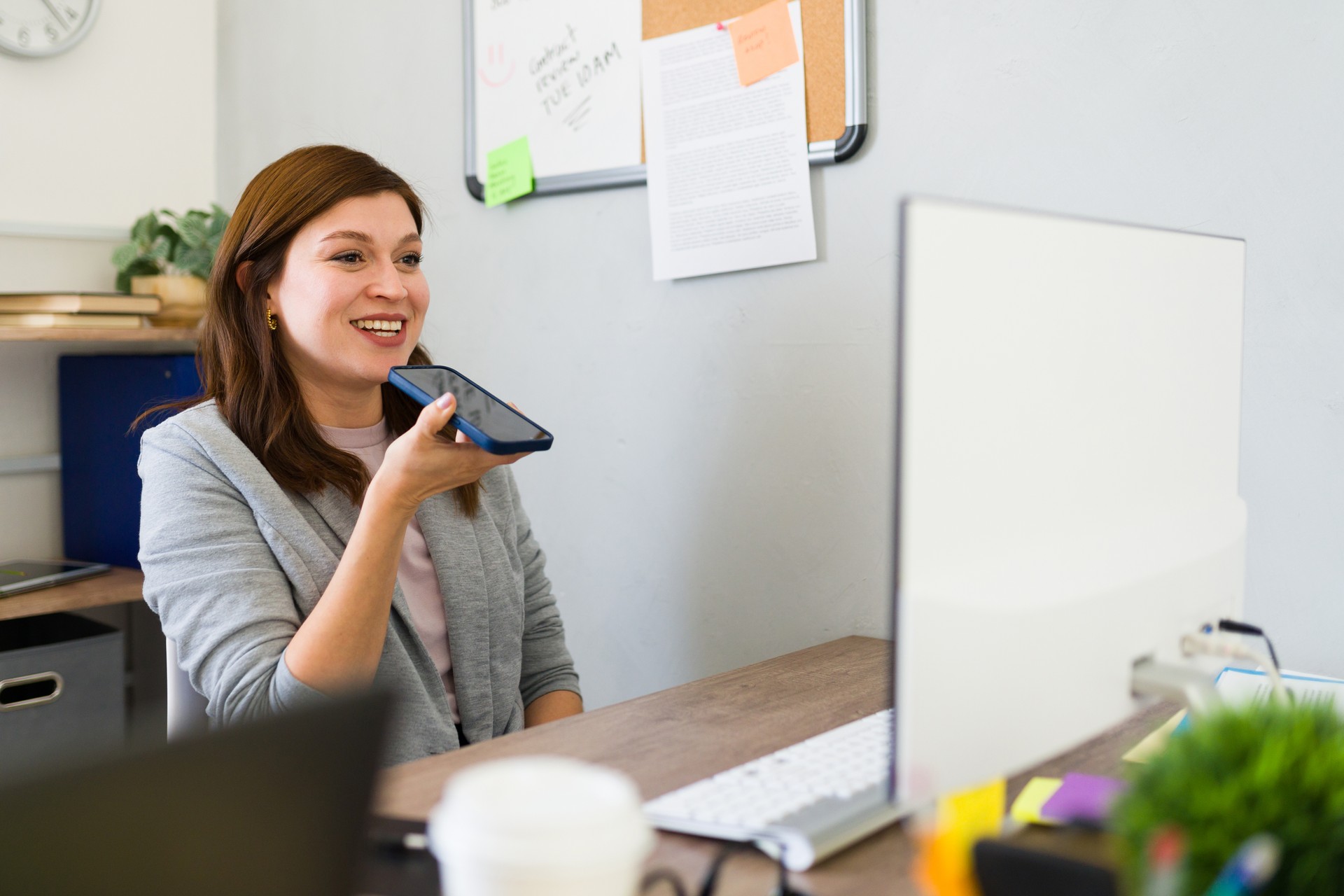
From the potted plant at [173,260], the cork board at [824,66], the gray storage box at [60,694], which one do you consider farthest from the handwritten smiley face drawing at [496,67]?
the gray storage box at [60,694]

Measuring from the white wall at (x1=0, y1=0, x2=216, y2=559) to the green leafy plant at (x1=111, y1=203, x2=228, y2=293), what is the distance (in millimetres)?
98

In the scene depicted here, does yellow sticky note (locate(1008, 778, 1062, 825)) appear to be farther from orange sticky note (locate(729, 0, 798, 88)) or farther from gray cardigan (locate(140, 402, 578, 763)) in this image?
orange sticky note (locate(729, 0, 798, 88))

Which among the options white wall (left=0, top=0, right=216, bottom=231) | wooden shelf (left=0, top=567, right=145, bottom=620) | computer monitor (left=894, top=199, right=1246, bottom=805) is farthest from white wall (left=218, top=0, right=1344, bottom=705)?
wooden shelf (left=0, top=567, right=145, bottom=620)

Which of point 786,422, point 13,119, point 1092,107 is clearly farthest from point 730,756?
point 13,119

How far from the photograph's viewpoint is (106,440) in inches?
79.4

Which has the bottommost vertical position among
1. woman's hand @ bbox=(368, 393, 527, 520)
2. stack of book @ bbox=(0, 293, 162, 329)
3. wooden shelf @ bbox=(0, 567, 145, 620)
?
wooden shelf @ bbox=(0, 567, 145, 620)

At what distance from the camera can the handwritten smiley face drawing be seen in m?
1.65

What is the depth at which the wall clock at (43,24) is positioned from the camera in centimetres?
197

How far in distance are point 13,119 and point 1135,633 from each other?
2.11 meters

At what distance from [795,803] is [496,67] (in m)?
1.28

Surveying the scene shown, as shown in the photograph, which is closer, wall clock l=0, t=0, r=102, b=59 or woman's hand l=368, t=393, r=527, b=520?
woman's hand l=368, t=393, r=527, b=520

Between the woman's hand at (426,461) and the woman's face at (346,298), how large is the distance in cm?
25

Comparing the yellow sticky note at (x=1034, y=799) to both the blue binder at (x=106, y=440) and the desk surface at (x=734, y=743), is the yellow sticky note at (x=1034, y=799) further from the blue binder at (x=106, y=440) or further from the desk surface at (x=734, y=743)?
the blue binder at (x=106, y=440)

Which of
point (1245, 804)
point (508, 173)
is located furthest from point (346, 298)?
point (1245, 804)
